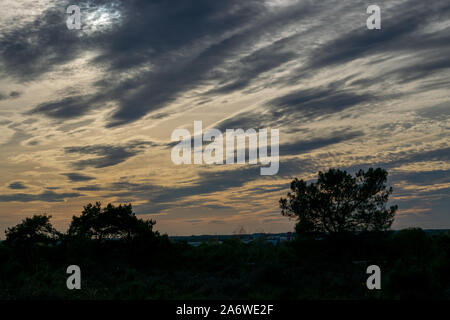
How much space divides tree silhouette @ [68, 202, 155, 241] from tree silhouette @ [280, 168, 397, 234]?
14.6 meters

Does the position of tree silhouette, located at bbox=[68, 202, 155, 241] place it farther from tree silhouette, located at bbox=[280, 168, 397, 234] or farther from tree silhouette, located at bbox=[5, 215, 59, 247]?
tree silhouette, located at bbox=[280, 168, 397, 234]

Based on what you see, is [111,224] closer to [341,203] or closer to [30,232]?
[30,232]

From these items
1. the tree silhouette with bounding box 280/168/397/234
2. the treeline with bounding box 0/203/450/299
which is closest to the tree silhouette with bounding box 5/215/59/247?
the treeline with bounding box 0/203/450/299

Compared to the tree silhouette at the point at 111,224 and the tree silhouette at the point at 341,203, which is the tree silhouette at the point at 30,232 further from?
the tree silhouette at the point at 341,203

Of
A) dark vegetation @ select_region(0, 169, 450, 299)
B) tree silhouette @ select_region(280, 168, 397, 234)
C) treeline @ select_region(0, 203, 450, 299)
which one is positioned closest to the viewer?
treeline @ select_region(0, 203, 450, 299)

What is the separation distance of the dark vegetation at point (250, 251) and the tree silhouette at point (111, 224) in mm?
98

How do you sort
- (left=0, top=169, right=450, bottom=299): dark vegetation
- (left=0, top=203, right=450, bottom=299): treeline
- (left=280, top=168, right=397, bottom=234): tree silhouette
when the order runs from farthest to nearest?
(left=280, top=168, right=397, bottom=234): tree silhouette < (left=0, top=169, right=450, bottom=299): dark vegetation < (left=0, top=203, right=450, bottom=299): treeline

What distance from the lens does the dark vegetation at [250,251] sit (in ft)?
94.3

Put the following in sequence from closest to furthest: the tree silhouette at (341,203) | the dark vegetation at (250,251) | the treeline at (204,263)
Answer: the treeline at (204,263), the dark vegetation at (250,251), the tree silhouette at (341,203)

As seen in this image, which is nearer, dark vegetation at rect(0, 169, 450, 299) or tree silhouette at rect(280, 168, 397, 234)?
dark vegetation at rect(0, 169, 450, 299)

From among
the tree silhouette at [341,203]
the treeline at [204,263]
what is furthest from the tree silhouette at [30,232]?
the tree silhouette at [341,203]

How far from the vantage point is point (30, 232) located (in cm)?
3906

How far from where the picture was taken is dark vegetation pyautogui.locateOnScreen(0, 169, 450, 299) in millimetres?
28750
